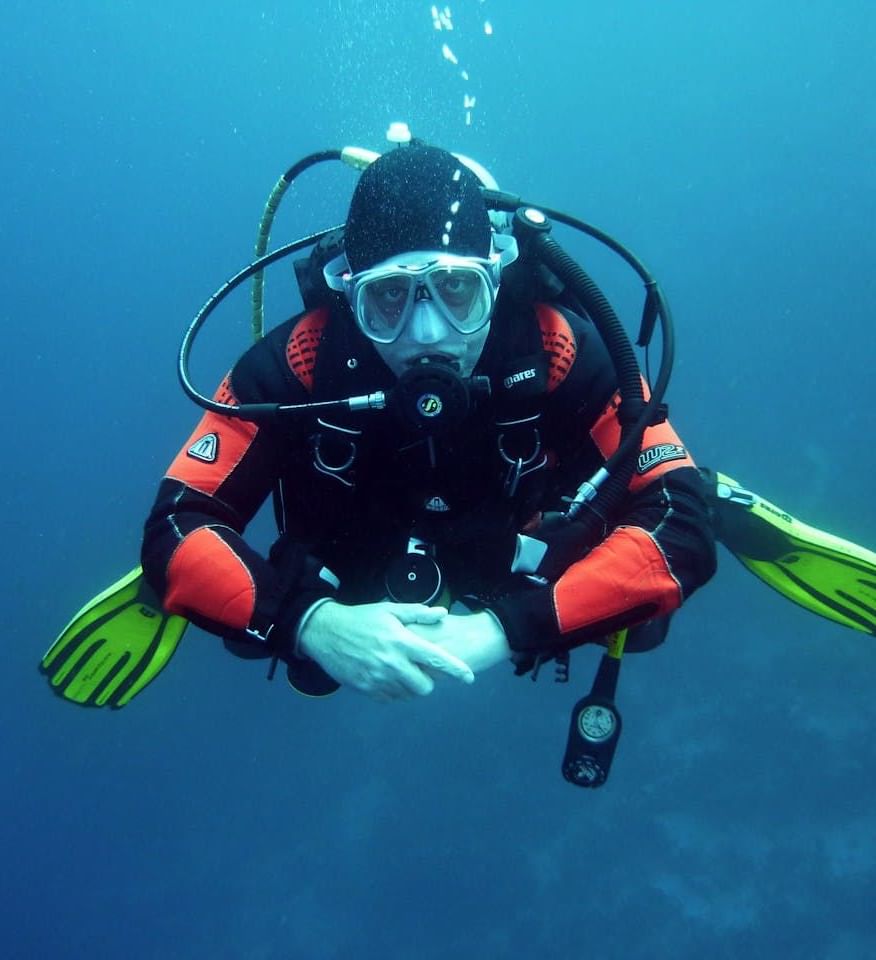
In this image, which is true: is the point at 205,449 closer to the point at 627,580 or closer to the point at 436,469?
the point at 436,469

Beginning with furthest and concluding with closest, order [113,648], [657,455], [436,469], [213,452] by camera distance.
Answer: [113,648] < [436,469] < [213,452] < [657,455]

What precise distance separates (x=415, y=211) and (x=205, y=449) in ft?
4.20

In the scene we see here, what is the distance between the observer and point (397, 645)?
2.53 metres

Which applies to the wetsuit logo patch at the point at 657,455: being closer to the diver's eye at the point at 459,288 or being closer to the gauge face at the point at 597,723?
the diver's eye at the point at 459,288

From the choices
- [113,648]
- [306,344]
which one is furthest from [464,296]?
[113,648]

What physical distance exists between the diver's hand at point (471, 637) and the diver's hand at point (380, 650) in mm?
32

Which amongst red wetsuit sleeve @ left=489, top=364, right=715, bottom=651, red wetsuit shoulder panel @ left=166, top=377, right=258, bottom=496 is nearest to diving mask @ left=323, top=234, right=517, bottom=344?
red wetsuit shoulder panel @ left=166, top=377, right=258, bottom=496

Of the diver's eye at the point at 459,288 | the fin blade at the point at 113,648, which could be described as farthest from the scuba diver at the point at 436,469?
the fin blade at the point at 113,648

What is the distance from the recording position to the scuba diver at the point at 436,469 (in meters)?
2.82

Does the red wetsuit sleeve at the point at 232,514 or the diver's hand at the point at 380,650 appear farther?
the red wetsuit sleeve at the point at 232,514

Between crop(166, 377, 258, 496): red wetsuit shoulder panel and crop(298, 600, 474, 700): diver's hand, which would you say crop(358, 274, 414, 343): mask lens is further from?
crop(298, 600, 474, 700): diver's hand

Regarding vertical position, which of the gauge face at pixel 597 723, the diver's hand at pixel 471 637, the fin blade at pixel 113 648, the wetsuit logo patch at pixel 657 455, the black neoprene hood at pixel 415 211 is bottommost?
the fin blade at pixel 113 648

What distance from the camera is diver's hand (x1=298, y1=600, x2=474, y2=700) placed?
2.52 m

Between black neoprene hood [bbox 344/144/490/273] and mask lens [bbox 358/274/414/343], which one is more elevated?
black neoprene hood [bbox 344/144/490/273]
